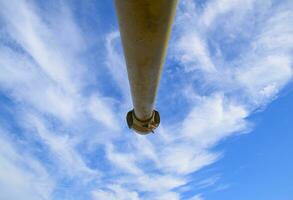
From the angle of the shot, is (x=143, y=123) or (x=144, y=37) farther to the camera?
(x=143, y=123)

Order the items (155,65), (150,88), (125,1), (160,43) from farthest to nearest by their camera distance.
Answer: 1. (150,88)
2. (155,65)
3. (160,43)
4. (125,1)

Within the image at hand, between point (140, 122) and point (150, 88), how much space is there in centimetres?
234

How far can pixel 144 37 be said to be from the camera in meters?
3.93

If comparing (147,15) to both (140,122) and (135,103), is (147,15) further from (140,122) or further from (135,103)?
(140,122)

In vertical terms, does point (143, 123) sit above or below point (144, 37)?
above

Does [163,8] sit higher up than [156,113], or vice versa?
[156,113]

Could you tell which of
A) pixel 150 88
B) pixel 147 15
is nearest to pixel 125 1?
pixel 147 15

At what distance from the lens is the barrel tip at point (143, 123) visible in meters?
7.73

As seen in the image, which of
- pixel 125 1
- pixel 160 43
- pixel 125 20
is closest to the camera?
pixel 125 1

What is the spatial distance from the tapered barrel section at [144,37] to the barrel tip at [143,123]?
1.95 meters

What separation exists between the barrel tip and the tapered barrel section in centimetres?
195

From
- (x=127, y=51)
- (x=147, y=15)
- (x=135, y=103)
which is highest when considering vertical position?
(x=135, y=103)

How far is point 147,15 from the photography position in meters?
3.59

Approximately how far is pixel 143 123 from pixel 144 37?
407 cm
